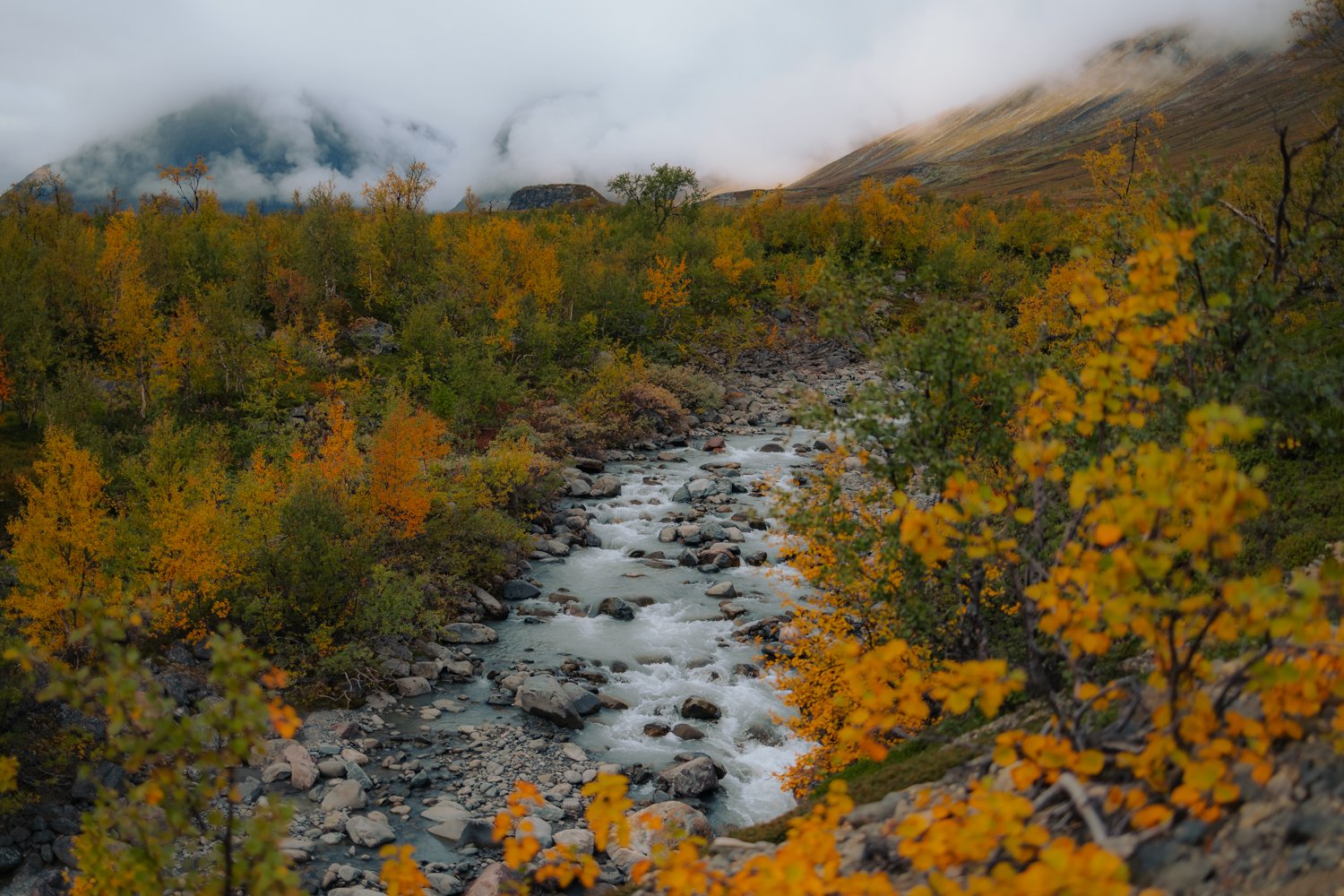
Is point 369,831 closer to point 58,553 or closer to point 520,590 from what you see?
point 58,553

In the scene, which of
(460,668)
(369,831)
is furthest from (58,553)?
(369,831)

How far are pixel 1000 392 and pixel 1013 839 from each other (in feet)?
23.4

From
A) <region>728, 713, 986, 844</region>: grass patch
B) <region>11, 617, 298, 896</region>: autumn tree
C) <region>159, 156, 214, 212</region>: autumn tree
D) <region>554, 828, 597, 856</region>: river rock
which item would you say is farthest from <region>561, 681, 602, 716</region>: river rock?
<region>159, 156, 214, 212</region>: autumn tree

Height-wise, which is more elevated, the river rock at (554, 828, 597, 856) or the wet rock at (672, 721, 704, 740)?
the river rock at (554, 828, 597, 856)

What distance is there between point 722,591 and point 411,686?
12064 mm

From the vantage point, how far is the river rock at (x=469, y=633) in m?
Answer: 25.8

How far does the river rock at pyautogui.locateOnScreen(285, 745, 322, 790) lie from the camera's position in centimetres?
1770

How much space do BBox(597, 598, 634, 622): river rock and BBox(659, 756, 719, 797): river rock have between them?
955 cm

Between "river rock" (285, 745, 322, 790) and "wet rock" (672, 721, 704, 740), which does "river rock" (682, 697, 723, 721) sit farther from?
"river rock" (285, 745, 322, 790)

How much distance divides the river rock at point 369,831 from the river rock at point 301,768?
189cm

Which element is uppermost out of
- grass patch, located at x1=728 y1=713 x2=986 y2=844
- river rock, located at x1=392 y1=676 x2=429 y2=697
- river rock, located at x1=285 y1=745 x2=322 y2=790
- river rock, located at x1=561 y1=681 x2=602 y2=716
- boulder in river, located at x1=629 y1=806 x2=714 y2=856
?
grass patch, located at x1=728 y1=713 x2=986 y2=844

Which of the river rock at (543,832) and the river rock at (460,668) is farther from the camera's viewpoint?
the river rock at (460,668)

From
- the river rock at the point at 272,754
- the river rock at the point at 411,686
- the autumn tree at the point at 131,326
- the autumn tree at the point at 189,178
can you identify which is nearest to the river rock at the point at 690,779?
the river rock at the point at 411,686

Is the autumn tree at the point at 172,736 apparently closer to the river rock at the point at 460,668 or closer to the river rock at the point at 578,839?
the river rock at the point at 578,839
